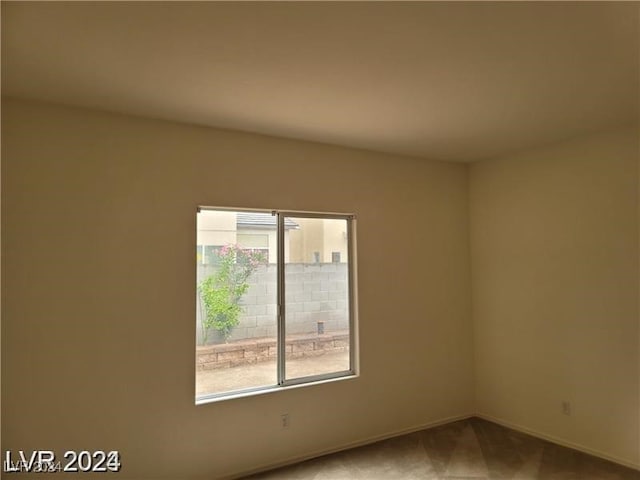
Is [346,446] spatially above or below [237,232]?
below

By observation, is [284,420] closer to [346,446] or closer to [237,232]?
[346,446]

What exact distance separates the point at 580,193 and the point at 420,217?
4.67 ft

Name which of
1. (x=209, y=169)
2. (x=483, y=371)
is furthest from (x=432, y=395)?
(x=209, y=169)

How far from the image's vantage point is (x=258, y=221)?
3.52 m

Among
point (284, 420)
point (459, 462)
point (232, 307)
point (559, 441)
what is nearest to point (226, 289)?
point (232, 307)

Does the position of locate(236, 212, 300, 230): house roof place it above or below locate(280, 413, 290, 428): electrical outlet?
above

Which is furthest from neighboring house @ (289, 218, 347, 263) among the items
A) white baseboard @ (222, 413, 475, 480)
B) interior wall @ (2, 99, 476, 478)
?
white baseboard @ (222, 413, 475, 480)

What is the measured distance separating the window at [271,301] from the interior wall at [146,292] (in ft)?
0.42

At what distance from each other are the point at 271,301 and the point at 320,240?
73cm

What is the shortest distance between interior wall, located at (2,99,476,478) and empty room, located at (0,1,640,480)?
1cm

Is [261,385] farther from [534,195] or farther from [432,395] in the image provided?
[534,195]

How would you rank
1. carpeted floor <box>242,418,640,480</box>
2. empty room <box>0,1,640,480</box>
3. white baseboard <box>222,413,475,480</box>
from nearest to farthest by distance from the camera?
1. empty room <box>0,1,640,480</box>
2. carpeted floor <box>242,418,640,480</box>
3. white baseboard <box>222,413,475,480</box>

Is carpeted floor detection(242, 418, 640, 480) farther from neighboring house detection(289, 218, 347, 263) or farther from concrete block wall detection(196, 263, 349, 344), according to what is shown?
neighboring house detection(289, 218, 347, 263)

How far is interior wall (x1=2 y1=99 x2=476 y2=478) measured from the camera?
2648 mm
